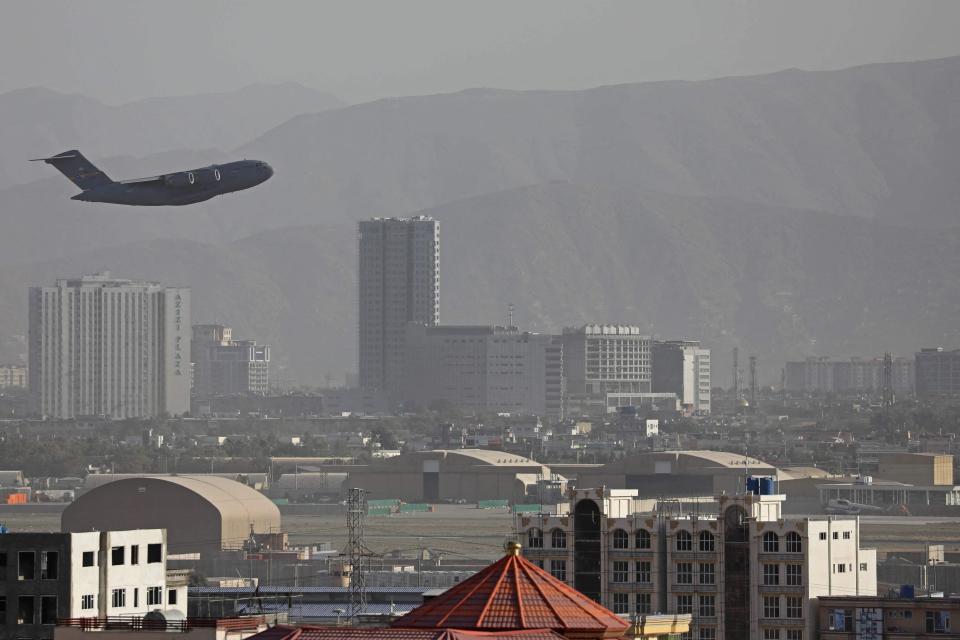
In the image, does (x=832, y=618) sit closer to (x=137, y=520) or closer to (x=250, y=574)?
(x=250, y=574)

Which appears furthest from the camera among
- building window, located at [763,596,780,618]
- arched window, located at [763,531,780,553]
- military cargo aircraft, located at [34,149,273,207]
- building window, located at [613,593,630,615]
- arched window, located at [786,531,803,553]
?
military cargo aircraft, located at [34,149,273,207]

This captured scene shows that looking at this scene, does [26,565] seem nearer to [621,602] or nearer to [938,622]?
[621,602]

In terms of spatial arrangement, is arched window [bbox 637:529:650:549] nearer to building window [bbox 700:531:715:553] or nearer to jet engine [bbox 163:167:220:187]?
building window [bbox 700:531:715:553]

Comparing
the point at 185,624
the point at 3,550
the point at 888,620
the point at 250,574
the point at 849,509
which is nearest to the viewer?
the point at 185,624

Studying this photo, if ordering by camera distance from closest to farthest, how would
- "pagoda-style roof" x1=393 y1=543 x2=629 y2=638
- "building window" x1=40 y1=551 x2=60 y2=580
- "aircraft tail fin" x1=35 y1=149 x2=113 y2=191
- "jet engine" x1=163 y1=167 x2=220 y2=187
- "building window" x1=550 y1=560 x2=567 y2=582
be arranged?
"pagoda-style roof" x1=393 y1=543 x2=629 y2=638 → "building window" x1=40 y1=551 x2=60 y2=580 → "building window" x1=550 y1=560 x2=567 y2=582 → "jet engine" x1=163 y1=167 x2=220 y2=187 → "aircraft tail fin" x1=35 y1=149 x2=113 y2=191

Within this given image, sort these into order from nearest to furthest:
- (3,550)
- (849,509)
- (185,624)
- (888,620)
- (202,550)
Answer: (185,624) → (3,550) → (888,620) → (202,550) → (849,509)

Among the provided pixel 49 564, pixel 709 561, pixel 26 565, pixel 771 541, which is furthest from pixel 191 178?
pixel 26 565

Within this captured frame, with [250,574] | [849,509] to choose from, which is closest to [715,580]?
[250,574]

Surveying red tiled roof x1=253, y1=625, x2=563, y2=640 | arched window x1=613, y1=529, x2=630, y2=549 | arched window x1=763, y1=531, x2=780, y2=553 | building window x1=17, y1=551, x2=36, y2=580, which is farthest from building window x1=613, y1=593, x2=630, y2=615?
red tiled roof x1=253, y1=625, x2=563, y2=640
